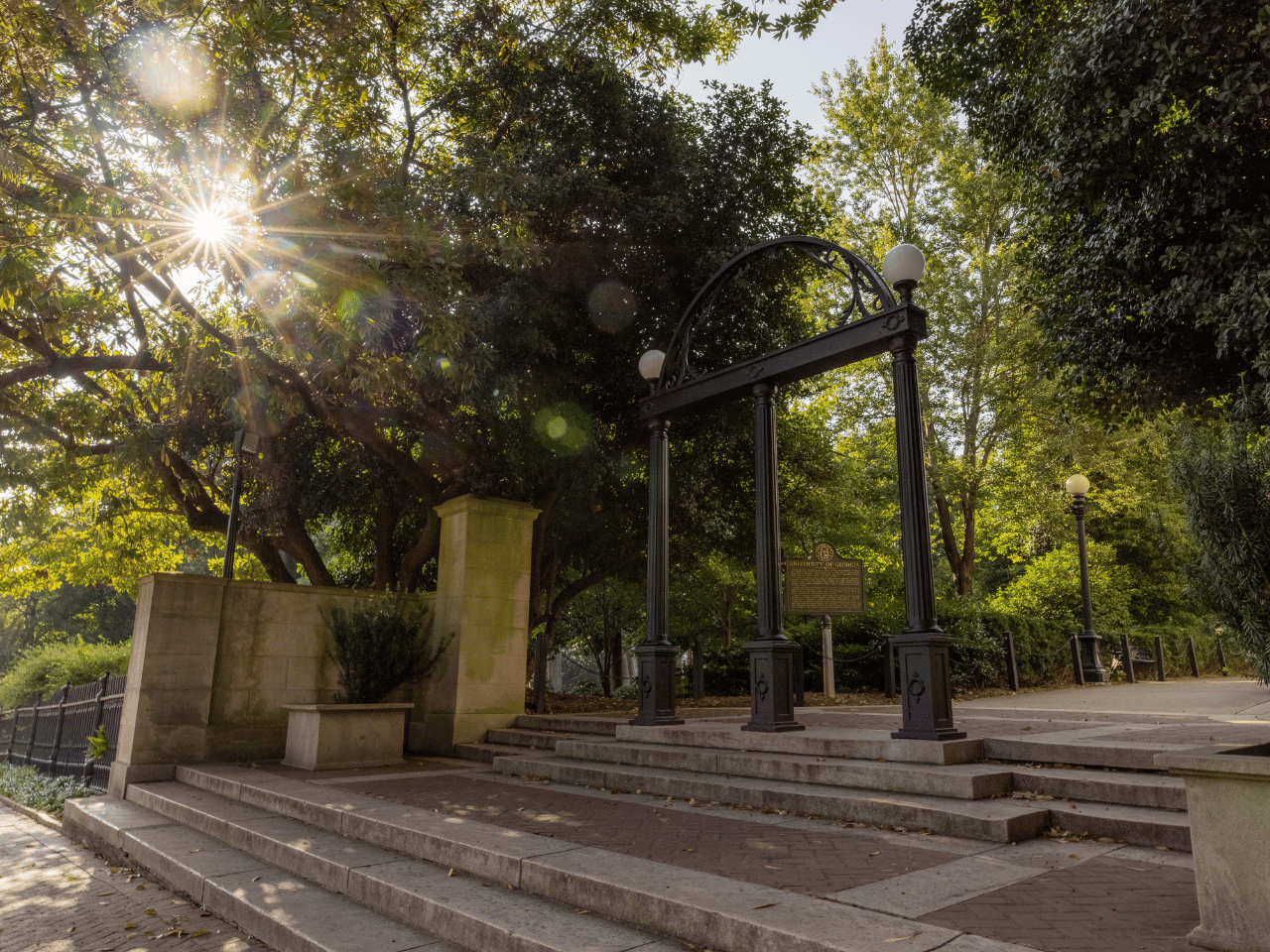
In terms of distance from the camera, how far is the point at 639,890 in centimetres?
345

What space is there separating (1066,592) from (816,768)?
18.8 meters

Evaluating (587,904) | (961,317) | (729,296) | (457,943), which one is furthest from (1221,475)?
(961,317)

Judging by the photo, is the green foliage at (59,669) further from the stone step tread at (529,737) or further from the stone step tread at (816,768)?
the stone step tread at (816,768)

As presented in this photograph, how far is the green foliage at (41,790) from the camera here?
31.8 ft

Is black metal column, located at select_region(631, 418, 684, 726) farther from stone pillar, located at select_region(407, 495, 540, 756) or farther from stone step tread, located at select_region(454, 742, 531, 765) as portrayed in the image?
stone pillar, located at select_region(407, 495, 540, 756)

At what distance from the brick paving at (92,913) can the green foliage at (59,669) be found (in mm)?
12945

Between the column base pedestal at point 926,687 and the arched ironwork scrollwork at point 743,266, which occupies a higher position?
the arched ironwork scrollwork at point 743,266

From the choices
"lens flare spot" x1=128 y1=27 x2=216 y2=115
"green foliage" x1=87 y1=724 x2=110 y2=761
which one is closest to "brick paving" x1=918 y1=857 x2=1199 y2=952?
"lens flare spot" x1=128 y1=27 x2=216 y2=115

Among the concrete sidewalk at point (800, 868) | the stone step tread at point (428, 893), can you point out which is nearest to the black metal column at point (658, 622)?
the concrete sidewalk at point (800, 868)

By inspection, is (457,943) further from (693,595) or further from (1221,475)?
(693,595)

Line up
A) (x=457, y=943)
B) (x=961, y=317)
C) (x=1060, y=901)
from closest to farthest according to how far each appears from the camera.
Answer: (x=1060, y=901)
(x=457, y=943)
(x=961, y=317)

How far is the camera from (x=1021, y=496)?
73.7 feet

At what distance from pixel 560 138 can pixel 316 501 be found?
7355mm

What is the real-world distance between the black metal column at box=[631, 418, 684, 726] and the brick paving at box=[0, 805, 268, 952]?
4449mm
